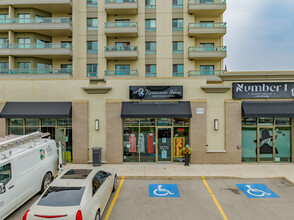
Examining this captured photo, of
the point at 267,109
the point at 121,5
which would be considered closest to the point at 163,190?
the point at 267,109

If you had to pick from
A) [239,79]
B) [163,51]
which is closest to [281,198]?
[239,79]

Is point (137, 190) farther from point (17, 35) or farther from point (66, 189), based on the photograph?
point (17, 35)

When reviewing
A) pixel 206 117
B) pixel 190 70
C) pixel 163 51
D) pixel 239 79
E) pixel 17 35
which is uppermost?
pixel 17 35

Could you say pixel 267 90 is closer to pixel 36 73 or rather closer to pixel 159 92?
pixel 159 92

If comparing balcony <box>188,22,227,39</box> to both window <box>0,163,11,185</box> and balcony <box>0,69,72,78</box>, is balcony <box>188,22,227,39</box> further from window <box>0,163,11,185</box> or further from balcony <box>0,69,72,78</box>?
window <box>0,163,11,185</box>

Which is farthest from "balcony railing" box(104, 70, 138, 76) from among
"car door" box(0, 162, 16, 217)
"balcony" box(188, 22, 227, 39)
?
"car door" box(0, 162, 16, 217)

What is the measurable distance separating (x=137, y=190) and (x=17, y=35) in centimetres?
2468

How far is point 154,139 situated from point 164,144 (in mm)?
732

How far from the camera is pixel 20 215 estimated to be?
22.0 ft

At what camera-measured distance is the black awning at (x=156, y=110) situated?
12.0 metres

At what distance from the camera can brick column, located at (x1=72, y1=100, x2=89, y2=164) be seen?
41.2ft

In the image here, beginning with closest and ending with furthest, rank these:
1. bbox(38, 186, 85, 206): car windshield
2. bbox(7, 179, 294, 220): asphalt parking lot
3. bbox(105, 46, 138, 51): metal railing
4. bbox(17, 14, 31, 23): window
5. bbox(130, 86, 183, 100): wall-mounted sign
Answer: bbox(38, 186, 85, 206): car windshield, bbox(7, 179, 294, 220): asphalt parking lot, bbox(130, 86, 183, 100): wall-mounted sign, bbox(17, 14, 31, 23): window, bbox(105, 46, 138, 51): metal railing

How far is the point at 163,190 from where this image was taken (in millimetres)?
8688

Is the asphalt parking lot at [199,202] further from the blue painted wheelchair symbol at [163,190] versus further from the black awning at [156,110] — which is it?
the black awning at [156,110]
